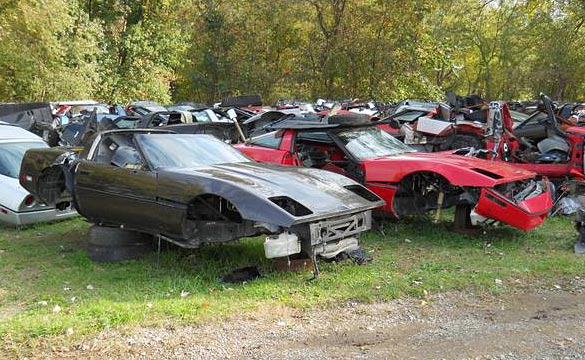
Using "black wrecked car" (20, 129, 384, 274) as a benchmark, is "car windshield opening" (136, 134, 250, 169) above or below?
above

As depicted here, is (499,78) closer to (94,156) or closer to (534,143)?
(534,143)

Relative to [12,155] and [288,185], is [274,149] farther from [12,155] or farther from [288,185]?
[12,155]

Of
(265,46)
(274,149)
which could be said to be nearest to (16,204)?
(274,149)

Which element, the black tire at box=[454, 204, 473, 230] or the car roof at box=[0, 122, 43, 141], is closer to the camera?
the black tire at box=[454, 204, 473, 230]

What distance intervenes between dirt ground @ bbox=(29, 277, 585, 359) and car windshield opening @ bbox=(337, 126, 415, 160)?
311 centimetres

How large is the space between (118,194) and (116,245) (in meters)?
0.63

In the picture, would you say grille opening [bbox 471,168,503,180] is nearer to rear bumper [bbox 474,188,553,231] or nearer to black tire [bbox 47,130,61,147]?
rear bumper [bbox 474,188,553,231]

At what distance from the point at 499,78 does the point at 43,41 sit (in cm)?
3574

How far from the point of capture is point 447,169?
6.96 meters

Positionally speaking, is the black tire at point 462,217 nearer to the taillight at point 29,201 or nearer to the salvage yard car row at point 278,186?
the salvage yard car row at point 278,186

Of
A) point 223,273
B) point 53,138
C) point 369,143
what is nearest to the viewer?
point 223,273

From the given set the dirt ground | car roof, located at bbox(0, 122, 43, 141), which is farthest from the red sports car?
car roof, located at bbox(0, 122, 43, 141)

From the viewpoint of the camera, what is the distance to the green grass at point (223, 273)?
466cm

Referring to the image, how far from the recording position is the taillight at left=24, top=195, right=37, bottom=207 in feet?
27.2
